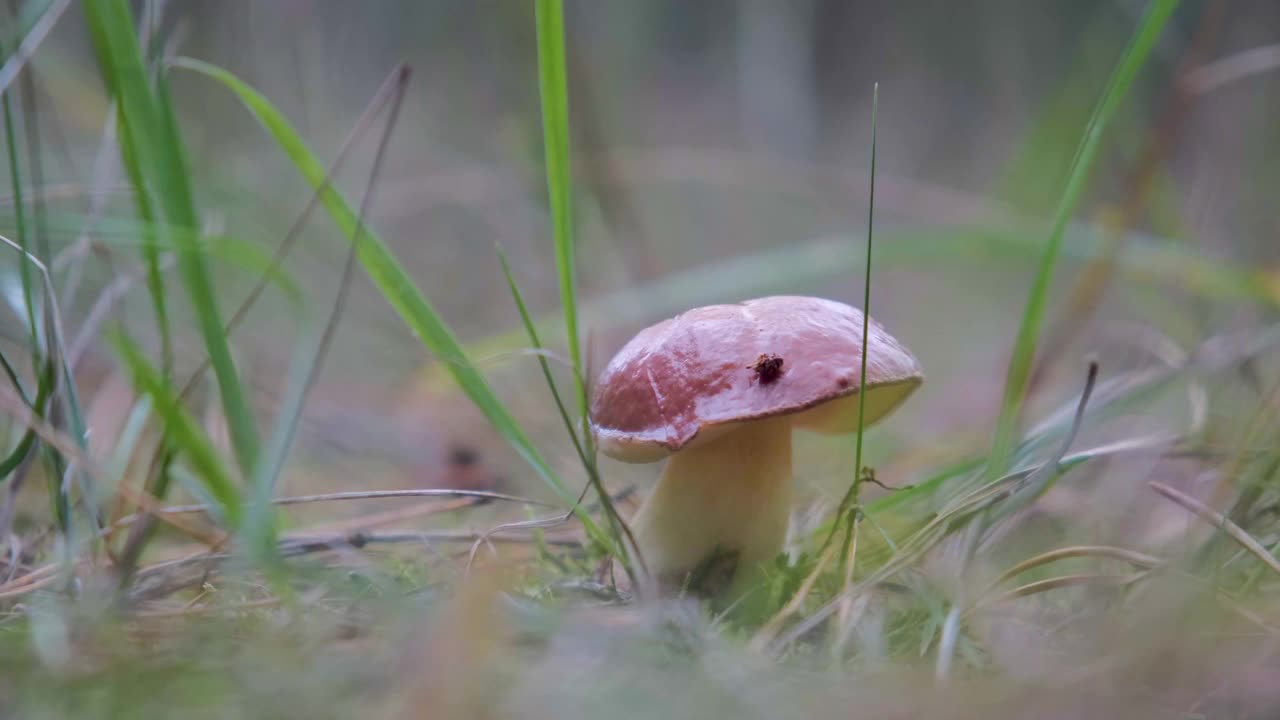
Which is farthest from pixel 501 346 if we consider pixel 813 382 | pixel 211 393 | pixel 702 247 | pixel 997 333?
pixel 702 247

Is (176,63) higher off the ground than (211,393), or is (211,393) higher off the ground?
(176,63)

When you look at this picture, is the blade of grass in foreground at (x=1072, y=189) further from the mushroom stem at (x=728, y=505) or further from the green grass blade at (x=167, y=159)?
the green grass blade at (x=167, y=159)

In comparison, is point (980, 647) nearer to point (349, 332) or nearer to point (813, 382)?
point (813, 382)

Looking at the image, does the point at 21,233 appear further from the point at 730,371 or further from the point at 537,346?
the point at 730,371

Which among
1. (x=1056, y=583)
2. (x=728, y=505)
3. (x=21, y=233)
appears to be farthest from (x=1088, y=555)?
(x=21, y=233)

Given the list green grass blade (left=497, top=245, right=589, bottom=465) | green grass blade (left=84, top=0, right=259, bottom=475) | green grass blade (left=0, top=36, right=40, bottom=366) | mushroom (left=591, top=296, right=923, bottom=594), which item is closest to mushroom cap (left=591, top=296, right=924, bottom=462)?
mushroom (left=591, top=296, right=923, bottom=594)

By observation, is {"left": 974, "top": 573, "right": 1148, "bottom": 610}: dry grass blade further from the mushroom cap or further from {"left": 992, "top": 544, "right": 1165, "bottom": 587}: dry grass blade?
the mushroom cap
